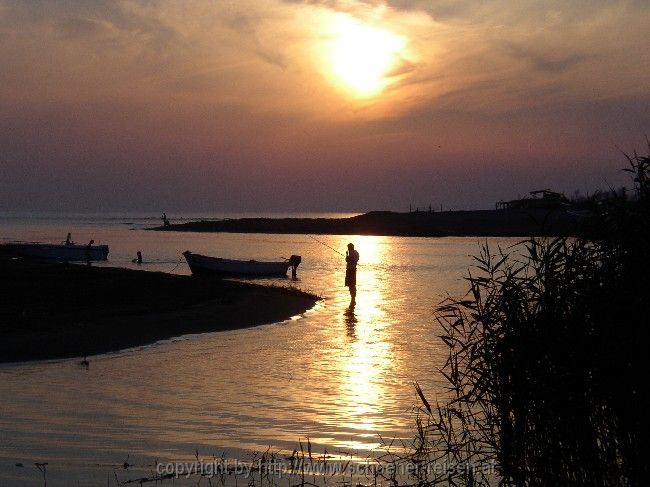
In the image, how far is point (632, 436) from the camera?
24.7 feet

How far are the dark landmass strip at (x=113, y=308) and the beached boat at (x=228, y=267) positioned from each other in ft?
29.1

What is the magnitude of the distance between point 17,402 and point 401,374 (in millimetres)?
7525

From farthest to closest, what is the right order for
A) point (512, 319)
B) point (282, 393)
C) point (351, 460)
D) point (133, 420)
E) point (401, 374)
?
point (401, 374) → point (282, 393) → point (133, 420) → point (351, 460) → point (512, 319)

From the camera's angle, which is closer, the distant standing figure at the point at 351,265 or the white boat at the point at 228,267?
the distant standing figure at the point at 351,265

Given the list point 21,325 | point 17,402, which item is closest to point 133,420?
point 17,402

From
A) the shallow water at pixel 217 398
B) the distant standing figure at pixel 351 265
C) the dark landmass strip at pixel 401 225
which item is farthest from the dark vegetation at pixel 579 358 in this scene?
the dark landmass strip at pixel 401 225

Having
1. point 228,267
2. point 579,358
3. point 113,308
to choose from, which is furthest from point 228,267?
point 579,358

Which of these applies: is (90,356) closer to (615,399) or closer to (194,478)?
(194,478)

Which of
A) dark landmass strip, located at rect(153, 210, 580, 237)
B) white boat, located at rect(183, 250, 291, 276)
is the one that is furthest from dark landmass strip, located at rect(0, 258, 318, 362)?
dark landmass strip, located at rect(153, 210, 580, 237)

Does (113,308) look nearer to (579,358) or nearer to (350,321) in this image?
(350,321)

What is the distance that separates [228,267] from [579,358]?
40558 mm

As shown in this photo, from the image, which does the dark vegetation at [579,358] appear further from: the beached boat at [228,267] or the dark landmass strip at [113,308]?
the beached boat at [228,267]

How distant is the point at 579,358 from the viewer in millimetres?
7824

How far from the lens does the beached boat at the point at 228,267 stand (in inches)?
1879
